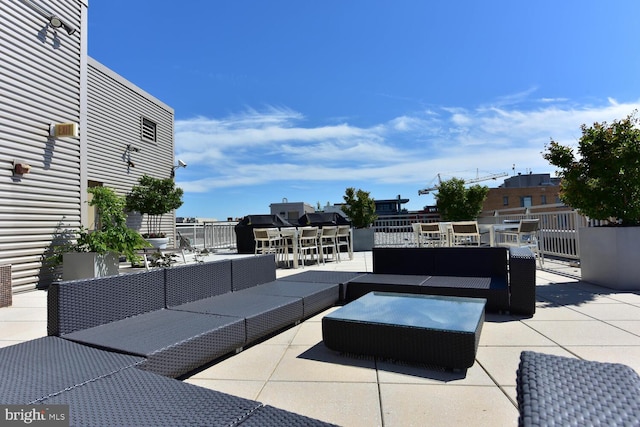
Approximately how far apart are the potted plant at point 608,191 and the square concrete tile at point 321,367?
4368 millimetres

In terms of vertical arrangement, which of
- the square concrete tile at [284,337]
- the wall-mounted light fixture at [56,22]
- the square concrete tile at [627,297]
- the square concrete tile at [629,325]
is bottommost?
the square concrete tile at [627,297]

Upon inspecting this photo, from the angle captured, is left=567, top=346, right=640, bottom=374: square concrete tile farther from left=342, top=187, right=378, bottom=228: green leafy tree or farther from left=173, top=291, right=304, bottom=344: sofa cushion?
left=342, top=187, right=378, bottom=228: green leafy tree

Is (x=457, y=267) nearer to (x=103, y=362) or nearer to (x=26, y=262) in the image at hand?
(x=103, y=362)

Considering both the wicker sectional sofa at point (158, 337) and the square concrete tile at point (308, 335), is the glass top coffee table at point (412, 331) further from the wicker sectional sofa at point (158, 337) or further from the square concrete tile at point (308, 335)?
the wicker sectional sofa at point (158, 337)

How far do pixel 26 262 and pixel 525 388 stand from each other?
22.6ft

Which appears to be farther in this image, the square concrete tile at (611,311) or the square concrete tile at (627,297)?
the square concrete tile at (627,297)

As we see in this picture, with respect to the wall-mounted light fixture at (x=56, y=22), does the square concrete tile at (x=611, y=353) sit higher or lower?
lower

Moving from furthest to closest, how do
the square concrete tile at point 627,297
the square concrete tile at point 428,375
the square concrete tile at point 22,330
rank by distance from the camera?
the square concrete tile at point 627,297, the square concrete tile at point 22,330, the square concrete tile at point 428,375

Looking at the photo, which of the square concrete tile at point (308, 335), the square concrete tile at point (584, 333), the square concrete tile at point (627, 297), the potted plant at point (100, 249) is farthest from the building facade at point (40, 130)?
the square concrete tile at point (627, 297)

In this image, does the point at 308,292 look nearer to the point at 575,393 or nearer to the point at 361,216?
the point at 575,393

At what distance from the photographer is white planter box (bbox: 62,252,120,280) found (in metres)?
5.35

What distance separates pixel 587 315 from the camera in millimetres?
3379

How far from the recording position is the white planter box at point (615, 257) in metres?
4.59

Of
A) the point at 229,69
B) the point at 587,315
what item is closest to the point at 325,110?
the point at 229,69
